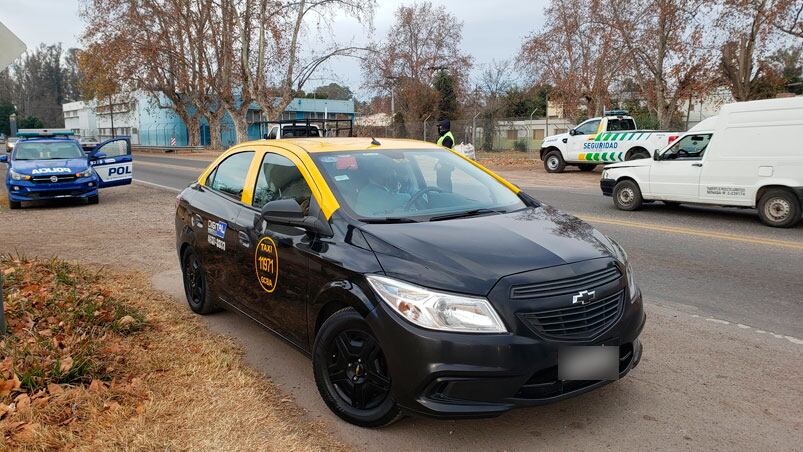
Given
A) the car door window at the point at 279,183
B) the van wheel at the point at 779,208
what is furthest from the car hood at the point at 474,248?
the van wheel at the point at 779,208

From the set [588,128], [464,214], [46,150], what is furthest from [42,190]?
[588,128]

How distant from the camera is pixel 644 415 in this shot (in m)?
3.53

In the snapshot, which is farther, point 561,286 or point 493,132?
point 493,132

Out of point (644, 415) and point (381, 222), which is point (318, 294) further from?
point (644, 415)

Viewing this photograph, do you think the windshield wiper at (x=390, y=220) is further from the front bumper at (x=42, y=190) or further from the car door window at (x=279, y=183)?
the front bumper at (x=42, y=190)

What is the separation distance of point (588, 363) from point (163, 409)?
2.42 metres

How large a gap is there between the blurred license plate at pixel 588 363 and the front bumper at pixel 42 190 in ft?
44.4

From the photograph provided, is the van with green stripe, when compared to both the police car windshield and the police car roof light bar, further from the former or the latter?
the police car roof light bar

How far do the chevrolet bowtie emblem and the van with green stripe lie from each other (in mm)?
18016

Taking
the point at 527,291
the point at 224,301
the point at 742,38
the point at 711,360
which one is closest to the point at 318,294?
the point at 527,291

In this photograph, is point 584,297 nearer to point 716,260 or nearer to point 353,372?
point 353,372

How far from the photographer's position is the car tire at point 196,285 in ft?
17.6

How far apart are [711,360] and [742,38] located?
23.5m

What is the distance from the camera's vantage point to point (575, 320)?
3.09 m
